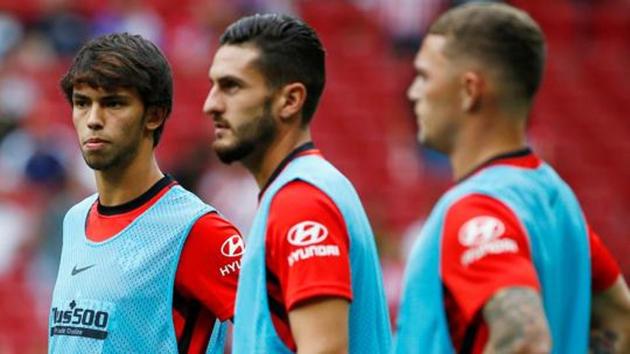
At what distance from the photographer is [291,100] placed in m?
4.62

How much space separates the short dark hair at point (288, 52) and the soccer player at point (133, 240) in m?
0.67

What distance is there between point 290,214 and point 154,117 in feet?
3.67

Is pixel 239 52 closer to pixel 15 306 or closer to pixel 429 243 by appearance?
pixel 429 243

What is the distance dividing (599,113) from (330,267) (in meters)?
13.8

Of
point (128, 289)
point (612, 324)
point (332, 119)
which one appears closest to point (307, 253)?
point (612, 324)

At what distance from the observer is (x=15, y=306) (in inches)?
494

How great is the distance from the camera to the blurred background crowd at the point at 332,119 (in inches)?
495

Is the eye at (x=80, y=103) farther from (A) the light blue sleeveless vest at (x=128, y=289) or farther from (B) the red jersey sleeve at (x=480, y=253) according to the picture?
(B) the red jersey sleeve at (x=480, y=253)

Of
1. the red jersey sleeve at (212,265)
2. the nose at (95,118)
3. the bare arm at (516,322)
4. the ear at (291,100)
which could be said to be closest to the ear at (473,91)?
the bare arm at (516,322)

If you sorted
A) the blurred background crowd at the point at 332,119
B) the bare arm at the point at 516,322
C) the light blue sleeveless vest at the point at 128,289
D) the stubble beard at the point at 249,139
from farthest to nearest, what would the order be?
the blurred background crowd at the point at 332,119 < the light blue sleeveless vest at the point at 128,289 < the stubble beard at the point at 249,139 < the bare arm at the point at 516,322

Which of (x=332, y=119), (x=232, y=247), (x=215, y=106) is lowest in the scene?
(x=232, y=247)

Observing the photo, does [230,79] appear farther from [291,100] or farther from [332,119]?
[332,119]

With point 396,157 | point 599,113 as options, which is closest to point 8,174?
point 396,157

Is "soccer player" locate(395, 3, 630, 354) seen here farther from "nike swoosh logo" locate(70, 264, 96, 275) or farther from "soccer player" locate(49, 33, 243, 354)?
"nike swoosh logo" locate(70, 264, 96, 275)
